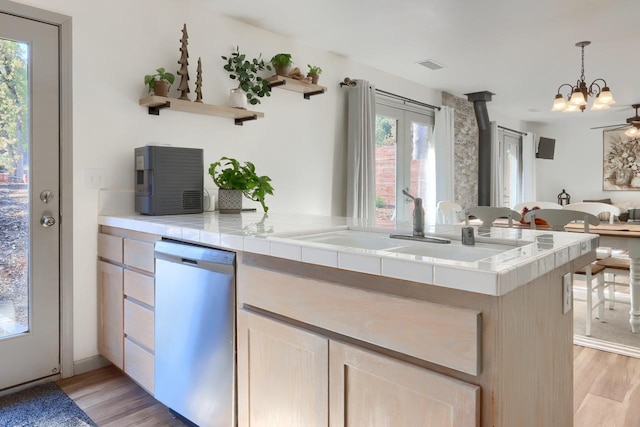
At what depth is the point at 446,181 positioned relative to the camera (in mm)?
5305

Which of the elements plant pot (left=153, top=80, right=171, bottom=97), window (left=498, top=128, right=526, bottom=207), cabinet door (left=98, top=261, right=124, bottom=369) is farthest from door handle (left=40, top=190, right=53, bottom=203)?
window (left=498, top=128, right=526, bottom=207)

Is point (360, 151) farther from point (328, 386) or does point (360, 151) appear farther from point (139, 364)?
point (328, 386)

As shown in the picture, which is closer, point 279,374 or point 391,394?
point 391,394

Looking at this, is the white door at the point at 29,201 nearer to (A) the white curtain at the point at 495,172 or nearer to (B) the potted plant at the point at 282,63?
(B) the potted plant at the point at 282,63

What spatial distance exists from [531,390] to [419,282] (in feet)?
1.46

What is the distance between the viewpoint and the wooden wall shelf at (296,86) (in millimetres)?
3229

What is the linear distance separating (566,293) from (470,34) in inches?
106

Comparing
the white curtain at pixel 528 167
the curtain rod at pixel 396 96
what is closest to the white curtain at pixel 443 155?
the curtain rod at pixel 396 96

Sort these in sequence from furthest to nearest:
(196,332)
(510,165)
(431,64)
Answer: (510,165), (431,64), (196,332)

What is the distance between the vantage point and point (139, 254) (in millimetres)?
2102

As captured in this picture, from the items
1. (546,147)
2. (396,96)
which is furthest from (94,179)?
(546,147)

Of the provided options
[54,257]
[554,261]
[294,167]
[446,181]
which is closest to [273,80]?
[294,167]

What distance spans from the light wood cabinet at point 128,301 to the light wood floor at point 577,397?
12 cm

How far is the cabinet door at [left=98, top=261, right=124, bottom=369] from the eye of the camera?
2.28m
